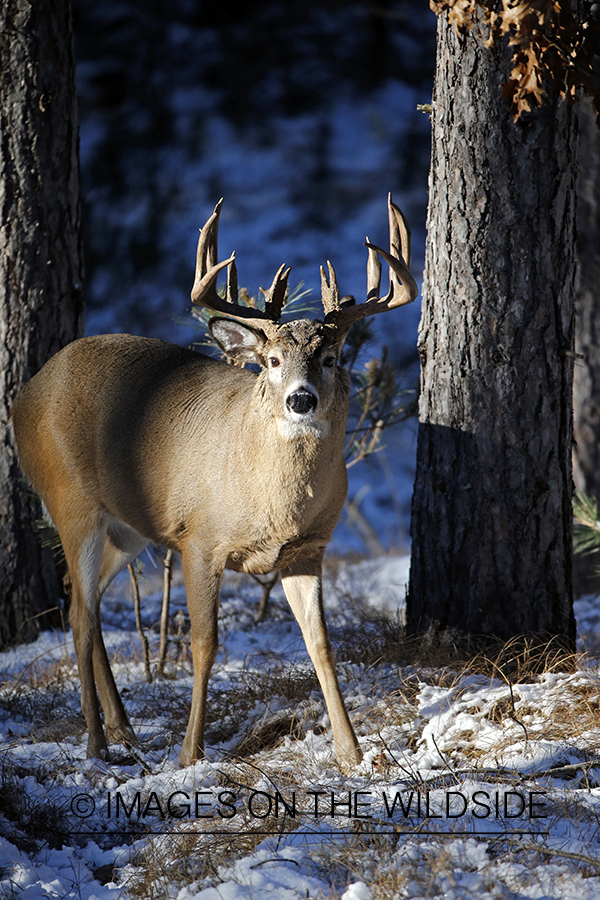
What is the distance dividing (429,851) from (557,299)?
2.71 m

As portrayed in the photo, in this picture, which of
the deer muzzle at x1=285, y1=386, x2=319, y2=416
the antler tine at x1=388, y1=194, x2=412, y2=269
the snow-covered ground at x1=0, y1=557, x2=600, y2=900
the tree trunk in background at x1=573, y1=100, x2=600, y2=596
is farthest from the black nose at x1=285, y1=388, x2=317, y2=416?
the tree trunk in background at x1=573, y1=100, x2=600, y2=596

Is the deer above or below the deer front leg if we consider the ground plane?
above

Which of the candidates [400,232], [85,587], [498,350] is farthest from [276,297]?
[85,587]

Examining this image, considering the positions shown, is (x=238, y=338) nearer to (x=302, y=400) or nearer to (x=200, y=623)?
(x=302, y=400)

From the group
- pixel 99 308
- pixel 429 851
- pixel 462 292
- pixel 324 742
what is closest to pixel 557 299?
pixel 462 292

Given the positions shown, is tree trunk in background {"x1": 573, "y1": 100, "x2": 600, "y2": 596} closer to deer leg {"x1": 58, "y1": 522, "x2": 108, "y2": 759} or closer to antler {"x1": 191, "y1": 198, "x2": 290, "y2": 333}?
antler {"x1": 191, "y1": 198, "x2": 290, "y2": 333}

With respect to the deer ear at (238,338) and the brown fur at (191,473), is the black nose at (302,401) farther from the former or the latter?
the deer ear at (238,338)

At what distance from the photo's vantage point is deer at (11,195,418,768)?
3.78 m

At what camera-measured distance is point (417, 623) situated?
15.1ft

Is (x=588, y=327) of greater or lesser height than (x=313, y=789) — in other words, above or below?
above

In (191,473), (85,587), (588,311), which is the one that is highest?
(588,311)

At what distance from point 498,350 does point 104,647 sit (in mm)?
2578

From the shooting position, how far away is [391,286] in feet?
13.1

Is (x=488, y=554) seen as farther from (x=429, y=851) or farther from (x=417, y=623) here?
(x=429, y=851)
